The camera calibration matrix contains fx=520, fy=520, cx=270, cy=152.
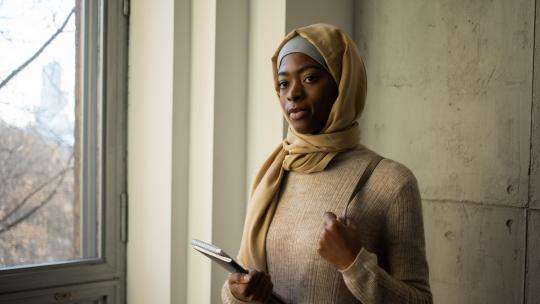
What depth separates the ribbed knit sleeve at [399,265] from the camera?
1258mm

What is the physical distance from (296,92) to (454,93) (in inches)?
32.1

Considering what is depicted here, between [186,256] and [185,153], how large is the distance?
1.57 feet

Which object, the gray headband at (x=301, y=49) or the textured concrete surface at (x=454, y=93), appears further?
the textured concrete surface at (x=454, y=93)

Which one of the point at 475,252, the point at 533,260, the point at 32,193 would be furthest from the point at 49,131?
the point at 533,260

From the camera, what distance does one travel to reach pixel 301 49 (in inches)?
60.0

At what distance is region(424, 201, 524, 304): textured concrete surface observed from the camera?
1824mm

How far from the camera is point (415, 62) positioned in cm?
216

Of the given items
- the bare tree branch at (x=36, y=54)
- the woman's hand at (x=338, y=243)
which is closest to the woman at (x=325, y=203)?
the woman's hand at (x=338, y=243)

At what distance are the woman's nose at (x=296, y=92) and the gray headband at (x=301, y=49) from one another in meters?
0.09

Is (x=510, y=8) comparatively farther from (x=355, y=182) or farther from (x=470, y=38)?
(x=355, y=182)

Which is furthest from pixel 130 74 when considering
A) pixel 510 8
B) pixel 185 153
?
Answer: pixel 510 8

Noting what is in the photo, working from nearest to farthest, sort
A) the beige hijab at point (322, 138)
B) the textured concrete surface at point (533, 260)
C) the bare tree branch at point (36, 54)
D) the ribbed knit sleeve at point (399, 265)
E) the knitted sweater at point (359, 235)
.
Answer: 1. the ribbed knit sleeve at point (399, 265)
2. the knitted sweater at point (359, 235)
3. the beige hijab at point (322, 138)
4. the textured concrete surface at point (533, 260)
5. the bare tree branch at point (36, 54)

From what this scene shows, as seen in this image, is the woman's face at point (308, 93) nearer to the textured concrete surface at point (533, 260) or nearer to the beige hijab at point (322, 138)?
the beige hijab at point (322, 138)

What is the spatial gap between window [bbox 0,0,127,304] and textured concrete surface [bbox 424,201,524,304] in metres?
1.48
